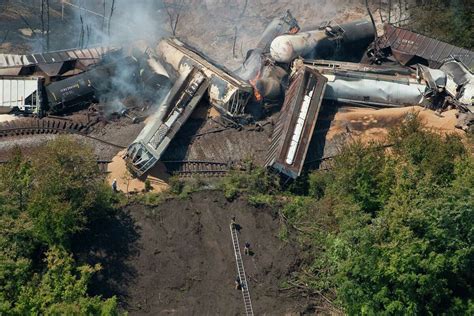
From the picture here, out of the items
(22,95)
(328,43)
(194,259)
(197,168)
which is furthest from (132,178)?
(328,43)

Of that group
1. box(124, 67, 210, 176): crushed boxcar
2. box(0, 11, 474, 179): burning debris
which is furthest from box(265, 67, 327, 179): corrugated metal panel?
box(124, 67, 210, 176): crushed boxcar

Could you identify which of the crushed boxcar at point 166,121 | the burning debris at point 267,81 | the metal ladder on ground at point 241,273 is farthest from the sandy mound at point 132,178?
the metal ladder on ground at point 241,273

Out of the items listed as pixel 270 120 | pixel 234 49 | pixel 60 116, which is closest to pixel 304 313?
pixel 270 120

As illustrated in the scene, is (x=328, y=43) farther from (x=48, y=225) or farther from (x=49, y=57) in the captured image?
(x=48, y=225)

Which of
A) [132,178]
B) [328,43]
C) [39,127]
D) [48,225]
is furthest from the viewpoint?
[328,43]

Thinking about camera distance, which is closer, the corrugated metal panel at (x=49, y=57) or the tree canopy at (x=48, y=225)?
the tree canopy at (x=48, y=225)

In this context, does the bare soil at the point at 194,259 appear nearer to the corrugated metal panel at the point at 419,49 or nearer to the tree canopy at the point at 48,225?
the tree canopy at the point at 48,225
